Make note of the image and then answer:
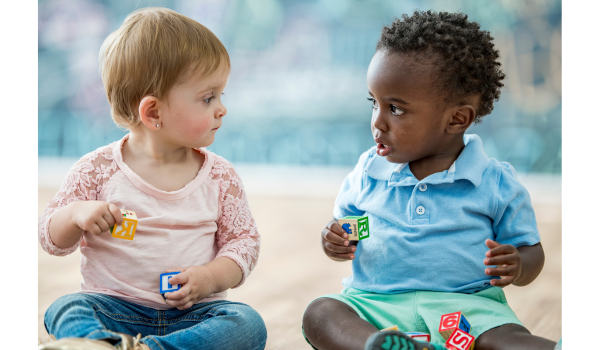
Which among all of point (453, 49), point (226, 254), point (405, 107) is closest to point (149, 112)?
point (226, 254)

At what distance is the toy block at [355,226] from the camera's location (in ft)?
4.06

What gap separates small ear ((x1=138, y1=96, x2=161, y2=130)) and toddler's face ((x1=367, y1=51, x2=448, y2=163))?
0.49 meters

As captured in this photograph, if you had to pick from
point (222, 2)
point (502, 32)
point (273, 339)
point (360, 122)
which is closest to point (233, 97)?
point (222, 2)

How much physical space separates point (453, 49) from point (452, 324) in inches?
23.6

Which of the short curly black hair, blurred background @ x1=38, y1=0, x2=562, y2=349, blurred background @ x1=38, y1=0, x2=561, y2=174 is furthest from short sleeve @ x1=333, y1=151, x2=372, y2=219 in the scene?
blurred background @ x1=38, y1=0, x2=561, y2=174

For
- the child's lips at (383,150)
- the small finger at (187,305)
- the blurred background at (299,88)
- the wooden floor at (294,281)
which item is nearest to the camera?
the small finger at (187,305)

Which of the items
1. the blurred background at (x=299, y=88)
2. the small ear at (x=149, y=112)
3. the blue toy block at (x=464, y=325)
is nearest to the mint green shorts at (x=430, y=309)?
the blue toy block at (x=464, y=325)

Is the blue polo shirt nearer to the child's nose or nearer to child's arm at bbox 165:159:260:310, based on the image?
the child's nose

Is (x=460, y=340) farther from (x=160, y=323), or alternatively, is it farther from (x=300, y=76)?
(x=300, y=76)

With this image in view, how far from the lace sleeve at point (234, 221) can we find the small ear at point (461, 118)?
523 millimetres

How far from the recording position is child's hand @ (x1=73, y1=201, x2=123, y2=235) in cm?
109

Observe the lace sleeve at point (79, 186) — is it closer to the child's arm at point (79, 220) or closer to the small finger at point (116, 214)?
the child's arm at point (79, 220)

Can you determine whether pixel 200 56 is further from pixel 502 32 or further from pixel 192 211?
pixel 502 32

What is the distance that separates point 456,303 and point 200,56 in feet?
2.56
